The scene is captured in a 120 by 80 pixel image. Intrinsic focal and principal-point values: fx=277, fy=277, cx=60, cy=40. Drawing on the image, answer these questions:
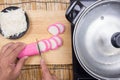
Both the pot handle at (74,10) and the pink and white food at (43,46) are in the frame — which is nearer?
the pot handle at (74,10)

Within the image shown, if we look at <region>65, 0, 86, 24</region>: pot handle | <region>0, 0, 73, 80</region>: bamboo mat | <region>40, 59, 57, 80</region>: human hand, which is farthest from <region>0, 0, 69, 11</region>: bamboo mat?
<region>40, 59, 57, 80</region>: human hand

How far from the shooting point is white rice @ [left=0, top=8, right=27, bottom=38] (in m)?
1.00

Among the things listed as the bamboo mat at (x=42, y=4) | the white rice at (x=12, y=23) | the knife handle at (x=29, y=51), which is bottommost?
the knife handle at (x=29, y=51)

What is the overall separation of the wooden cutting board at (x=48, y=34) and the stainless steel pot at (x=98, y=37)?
0.12 metres

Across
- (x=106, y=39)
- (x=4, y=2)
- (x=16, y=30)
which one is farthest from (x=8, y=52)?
(x=106, y=39)

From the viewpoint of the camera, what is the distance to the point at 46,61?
1036 millimetres

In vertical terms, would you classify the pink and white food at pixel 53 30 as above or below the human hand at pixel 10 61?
above

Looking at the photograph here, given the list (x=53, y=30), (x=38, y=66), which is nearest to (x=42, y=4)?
(x=53, y=30)

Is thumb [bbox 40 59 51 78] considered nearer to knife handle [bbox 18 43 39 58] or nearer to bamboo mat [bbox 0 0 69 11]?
knife handle [bbox 18 43 39 58]

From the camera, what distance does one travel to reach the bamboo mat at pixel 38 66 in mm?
1037

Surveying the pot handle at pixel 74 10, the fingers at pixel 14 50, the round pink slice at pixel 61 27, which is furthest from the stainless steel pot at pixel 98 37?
the fingers at pixel 14 50

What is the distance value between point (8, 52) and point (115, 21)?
15.3 inches

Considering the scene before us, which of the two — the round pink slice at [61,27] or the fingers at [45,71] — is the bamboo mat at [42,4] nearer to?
the round pink slice at [61,27]

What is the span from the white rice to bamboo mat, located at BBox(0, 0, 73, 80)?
0.16ft
